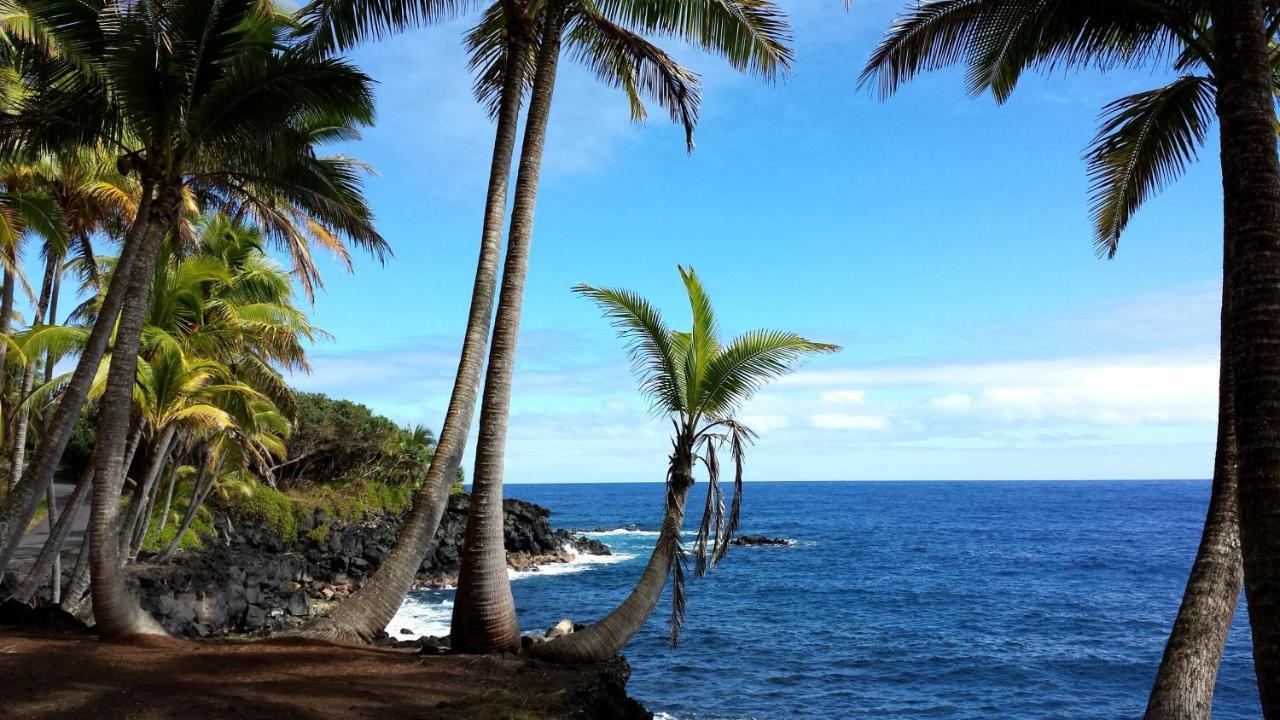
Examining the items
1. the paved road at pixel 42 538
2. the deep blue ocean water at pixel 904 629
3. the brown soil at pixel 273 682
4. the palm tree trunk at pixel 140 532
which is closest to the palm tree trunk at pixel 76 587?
the palm tree trunk at pixel 140 532

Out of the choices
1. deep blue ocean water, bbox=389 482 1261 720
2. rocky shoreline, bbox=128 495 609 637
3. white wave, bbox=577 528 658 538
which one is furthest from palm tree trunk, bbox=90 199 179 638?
white wave, bbox=577 528 658 538

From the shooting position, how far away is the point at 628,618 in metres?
9.64

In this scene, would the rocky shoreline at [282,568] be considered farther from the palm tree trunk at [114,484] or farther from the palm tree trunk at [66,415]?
the palm tree trunk at [66,415]

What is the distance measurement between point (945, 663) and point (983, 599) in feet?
45.1

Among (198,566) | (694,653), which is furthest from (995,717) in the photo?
(198,566)

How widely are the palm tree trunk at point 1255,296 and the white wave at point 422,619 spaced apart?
20818mm

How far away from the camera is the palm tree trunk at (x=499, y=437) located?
8.81 m

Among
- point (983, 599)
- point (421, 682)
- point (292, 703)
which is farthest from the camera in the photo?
point (983, 599)

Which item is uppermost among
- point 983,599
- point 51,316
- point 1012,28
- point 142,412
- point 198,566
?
point 1012,28

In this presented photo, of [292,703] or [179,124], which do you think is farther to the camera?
[179,124]

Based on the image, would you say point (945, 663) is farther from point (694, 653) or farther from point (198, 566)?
point (198, 566)

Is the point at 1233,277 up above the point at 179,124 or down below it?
below

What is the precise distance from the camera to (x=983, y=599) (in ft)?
116

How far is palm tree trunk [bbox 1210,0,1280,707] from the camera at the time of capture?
3887mm
